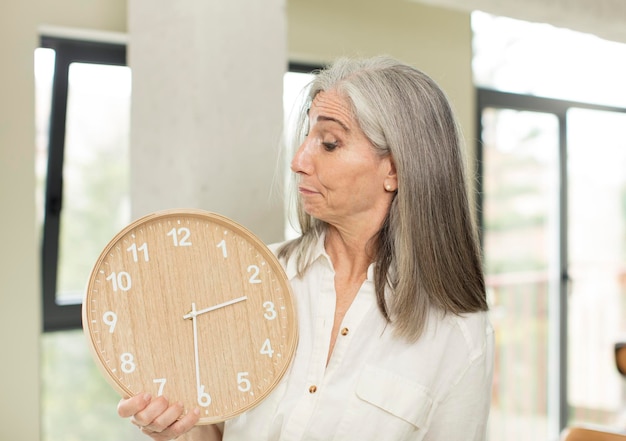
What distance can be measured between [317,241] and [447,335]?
0.34 m

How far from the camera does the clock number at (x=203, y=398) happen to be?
1.35 meters

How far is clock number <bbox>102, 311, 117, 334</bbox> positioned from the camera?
4.27 feet

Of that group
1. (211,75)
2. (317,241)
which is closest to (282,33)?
(211,75)

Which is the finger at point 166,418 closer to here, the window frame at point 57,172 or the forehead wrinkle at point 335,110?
the forehead wrinkle at point 335,110

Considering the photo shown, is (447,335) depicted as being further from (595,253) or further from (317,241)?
(595,253)

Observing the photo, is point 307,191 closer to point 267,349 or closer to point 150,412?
point 267,349

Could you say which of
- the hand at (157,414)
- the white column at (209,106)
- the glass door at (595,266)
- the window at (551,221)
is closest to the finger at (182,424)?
the hand at (157,414)

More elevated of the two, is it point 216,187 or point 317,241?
point 216,187

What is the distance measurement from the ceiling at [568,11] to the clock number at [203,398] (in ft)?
6.66

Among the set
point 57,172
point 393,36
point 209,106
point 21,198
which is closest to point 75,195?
point 57,172

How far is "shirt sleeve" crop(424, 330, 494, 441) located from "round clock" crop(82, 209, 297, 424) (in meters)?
0.35

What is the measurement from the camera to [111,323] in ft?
4.28

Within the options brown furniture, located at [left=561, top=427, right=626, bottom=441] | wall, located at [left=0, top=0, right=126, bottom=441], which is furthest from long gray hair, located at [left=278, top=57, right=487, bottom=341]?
wall, located at [left=0, top=0, right=126, bottom=441]

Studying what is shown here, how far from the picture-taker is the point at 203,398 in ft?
4.43
